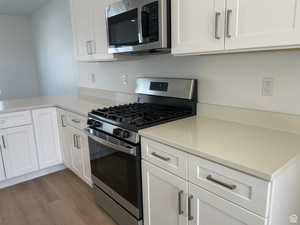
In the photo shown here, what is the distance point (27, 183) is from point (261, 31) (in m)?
2.86

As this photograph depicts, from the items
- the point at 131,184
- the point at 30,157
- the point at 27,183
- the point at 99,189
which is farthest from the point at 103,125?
the point at 27,183

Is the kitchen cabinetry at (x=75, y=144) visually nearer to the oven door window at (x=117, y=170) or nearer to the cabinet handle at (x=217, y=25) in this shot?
the oven door window at (x=117, y=170)

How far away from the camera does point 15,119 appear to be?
2.45 m

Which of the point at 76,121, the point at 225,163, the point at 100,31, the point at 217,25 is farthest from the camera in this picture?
the point at 76,121

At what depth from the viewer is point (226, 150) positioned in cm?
109

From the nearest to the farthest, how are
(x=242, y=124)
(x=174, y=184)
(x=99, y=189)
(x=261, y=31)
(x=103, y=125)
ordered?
Answer: (x=261, y=31), (x=174, y=184), (x=242, y=124), (x=103, y=125), (x=99, y=189)

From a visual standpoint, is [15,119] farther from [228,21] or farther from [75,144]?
[228,21]

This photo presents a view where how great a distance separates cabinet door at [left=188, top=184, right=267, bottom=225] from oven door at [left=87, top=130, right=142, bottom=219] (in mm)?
457

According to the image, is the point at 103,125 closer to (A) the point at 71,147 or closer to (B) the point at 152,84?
(B) the point at 152,84

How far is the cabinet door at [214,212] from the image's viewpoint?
97 cm

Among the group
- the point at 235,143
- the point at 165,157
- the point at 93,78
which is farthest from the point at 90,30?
the point at 235,143

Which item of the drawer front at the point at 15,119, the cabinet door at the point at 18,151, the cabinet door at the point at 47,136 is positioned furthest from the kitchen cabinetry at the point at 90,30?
the cabinet door at the point at 18,151

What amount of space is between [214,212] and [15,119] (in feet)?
7.49

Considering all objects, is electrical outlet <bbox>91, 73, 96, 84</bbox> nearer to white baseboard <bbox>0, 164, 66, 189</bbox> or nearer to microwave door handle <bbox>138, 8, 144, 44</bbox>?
white baseboard <bbox>0, 164, 66, 189</bbox>
